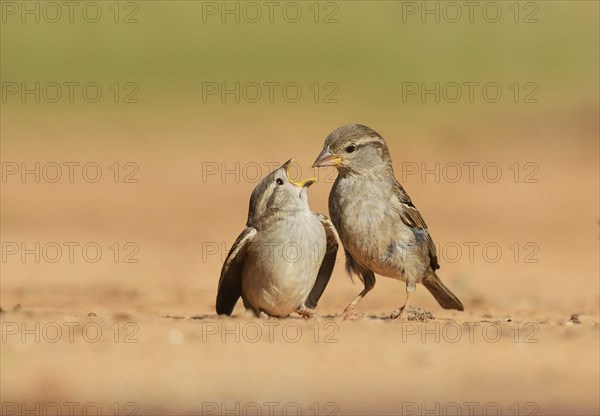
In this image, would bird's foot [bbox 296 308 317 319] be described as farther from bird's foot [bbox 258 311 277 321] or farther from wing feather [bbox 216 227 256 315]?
wing feather [bbox 216 227 256 315]

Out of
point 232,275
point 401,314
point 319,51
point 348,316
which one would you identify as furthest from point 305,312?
point 319,51

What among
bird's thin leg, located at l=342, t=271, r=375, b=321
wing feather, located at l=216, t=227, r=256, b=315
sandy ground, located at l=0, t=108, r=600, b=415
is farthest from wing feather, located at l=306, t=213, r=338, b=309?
wing feather, located at l=216, t=227, r=256, b=315

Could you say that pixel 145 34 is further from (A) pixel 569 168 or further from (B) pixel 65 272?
(B) pixel 65 272

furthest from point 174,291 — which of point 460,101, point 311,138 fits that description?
point 460,101

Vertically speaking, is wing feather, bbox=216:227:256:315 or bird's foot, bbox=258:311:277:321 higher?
wing feather, bbox=216:227:256:315

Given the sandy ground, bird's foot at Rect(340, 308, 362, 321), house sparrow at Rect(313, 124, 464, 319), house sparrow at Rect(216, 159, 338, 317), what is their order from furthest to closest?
1. bird's foot at Rect(340, 308, 362, 321)
2. house sparrow at Rect(313, 124, 464, 319)
3. house sparrow at Rect(216, 159, 338, 317)
4. the sandy ground

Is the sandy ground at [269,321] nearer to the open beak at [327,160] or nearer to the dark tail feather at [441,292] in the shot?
the dark tail feather at [441,292]

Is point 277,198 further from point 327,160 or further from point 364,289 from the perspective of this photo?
point 364,289
